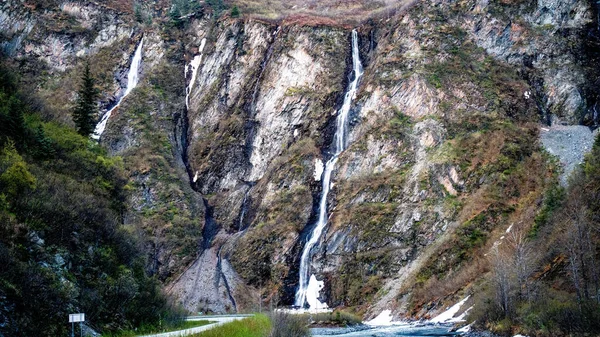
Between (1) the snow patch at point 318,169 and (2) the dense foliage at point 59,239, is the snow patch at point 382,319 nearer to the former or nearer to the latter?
(1) the snow patch at point 318,169

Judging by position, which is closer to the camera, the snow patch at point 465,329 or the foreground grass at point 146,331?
the foreground grass at point 146,331

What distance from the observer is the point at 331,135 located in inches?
2960

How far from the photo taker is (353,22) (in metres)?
89.4

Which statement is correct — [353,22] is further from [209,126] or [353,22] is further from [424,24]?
[209,126]

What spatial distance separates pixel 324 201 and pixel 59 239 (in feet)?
153

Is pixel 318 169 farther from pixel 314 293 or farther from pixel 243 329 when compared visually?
pixel 243 329

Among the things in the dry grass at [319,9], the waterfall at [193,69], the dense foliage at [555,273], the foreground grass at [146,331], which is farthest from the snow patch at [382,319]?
the dry grass at [319,9]

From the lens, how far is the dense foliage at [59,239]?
1859 cm

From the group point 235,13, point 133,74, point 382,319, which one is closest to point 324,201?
point 382,319

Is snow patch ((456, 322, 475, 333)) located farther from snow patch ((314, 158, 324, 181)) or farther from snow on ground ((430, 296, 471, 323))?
snow patch ((314, 158, 324, 181))

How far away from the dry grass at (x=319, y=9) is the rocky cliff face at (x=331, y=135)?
272 cm

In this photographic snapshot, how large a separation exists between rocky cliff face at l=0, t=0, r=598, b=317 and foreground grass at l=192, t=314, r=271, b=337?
2560 centimetres

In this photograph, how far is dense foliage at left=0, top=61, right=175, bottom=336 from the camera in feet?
61.0

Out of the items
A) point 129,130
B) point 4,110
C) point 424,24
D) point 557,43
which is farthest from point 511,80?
point 4,110
